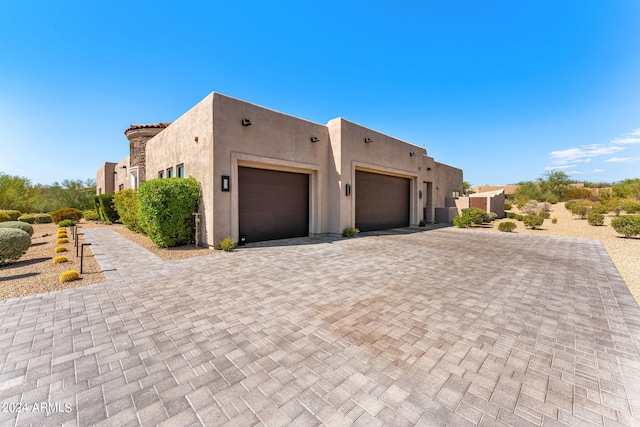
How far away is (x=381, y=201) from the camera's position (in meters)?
14.7

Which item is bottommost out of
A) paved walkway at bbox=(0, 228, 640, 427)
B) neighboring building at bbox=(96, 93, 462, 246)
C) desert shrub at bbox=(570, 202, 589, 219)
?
paved walkway at bbox=(0, 228, 640, 427)

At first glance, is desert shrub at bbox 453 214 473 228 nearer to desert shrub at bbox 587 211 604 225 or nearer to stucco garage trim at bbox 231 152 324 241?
desert shrub at bbox 587 211 604 225

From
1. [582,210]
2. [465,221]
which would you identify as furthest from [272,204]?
[582,210]

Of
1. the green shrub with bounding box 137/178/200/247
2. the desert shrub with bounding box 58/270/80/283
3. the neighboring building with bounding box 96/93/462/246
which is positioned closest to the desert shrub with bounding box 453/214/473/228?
the neighboring building with bounding box 96/93/462/246

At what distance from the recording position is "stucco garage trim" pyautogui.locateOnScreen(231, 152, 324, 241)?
8883 mm

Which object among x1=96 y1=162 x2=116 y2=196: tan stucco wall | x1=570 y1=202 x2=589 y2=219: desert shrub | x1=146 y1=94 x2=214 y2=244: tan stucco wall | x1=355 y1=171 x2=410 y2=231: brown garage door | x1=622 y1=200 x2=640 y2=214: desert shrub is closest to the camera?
x1=146 y1=94 x2=214 y2=244: tan stucco wall

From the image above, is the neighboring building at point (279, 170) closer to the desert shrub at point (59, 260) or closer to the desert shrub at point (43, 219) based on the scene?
the desert shrub at point (59, 260)

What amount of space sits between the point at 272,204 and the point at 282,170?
1.57 meters

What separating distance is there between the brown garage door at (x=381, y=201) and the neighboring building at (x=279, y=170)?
0.06m

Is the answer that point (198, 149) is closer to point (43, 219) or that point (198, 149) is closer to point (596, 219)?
point (43, 219)

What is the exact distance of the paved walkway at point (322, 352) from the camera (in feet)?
6.44

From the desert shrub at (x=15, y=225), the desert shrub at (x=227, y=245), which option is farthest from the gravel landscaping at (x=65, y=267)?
the desert shrub at (x=15, y=225)

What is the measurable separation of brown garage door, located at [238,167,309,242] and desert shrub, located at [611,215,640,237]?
1513 cm

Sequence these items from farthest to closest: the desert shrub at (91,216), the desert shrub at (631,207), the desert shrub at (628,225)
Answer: the desert shrub at (91,216), the desert shrub at (631,207), the desert shrub at (628,225)
